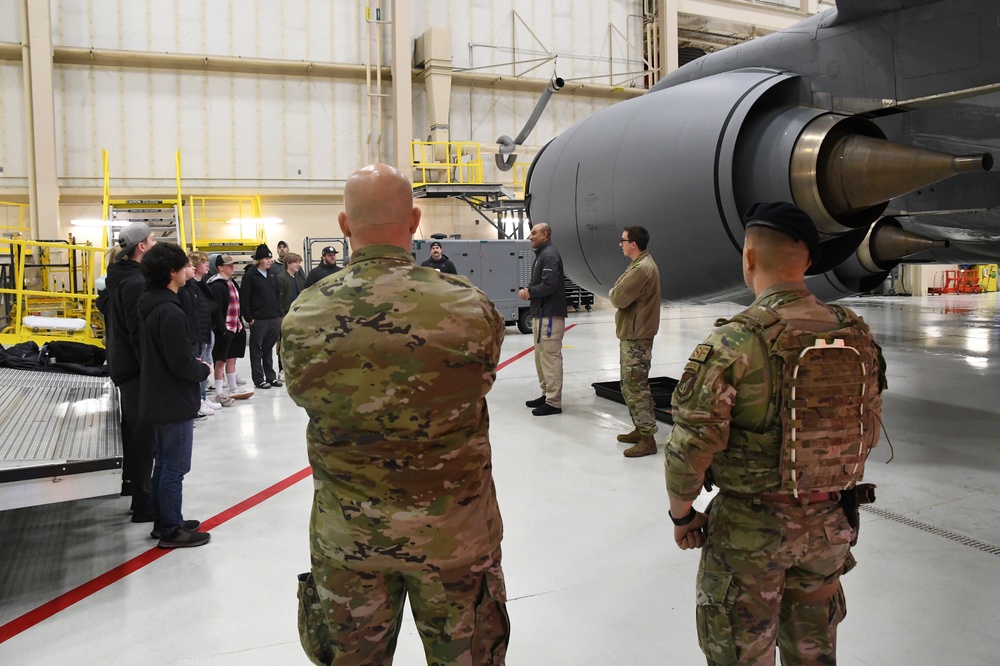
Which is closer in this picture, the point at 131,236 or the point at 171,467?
the point at 171,467

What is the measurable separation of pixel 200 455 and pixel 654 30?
18.8 m

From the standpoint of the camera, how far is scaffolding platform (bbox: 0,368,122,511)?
120 inches

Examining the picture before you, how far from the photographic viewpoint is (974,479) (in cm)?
459

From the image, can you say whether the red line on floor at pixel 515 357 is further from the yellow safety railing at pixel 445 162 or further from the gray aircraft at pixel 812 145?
the yellow safety railing at pixel 445 162

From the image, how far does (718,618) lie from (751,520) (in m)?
0.28

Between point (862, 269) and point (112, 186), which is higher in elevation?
point (112, 186)

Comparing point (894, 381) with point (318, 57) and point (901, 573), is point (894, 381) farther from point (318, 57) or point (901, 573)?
point (318, 57)

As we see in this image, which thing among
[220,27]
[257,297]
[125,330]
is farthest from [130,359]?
[220,27]

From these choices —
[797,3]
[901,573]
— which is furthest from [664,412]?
[797,3]

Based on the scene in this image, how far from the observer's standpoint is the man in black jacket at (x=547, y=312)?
21.2ft

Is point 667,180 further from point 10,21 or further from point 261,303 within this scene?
point 10,21

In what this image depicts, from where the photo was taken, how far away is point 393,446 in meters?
1.75

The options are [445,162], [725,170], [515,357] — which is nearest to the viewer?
[725,170]

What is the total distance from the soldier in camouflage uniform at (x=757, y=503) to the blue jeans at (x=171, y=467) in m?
2.71
